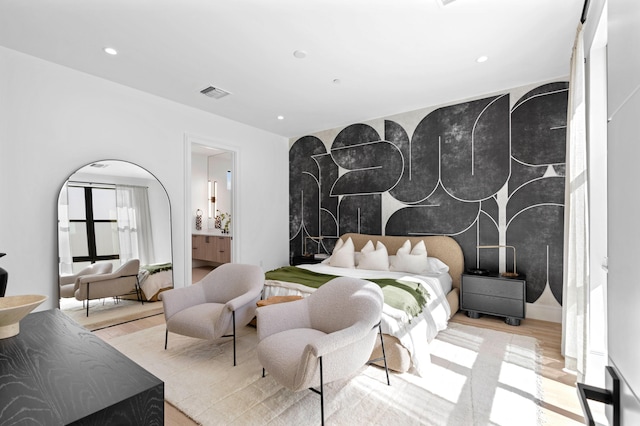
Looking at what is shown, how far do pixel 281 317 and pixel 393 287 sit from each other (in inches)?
47.9

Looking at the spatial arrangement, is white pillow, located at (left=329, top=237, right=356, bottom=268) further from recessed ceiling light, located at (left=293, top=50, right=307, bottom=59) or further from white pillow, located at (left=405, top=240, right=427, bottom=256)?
recessed ceiling light, located at (left=293, top=50, right=307, bottom=59)

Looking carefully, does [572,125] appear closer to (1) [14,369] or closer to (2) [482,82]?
(2) [482,82]

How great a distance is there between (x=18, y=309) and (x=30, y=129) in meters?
2.75

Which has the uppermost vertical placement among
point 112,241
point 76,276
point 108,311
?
point 112,241

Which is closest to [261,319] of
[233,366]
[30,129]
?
[233,366]

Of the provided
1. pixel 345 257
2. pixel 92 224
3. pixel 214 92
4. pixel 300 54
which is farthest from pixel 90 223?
pixel 345 257

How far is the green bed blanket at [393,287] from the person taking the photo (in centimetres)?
273

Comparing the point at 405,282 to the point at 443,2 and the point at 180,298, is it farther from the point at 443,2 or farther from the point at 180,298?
the point at 443,2

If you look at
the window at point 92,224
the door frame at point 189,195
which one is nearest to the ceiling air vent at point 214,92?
the door frame at point 189,195

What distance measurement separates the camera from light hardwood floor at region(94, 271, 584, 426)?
1971 millimetres

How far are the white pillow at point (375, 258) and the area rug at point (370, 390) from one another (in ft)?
4.45

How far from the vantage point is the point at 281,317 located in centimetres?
235

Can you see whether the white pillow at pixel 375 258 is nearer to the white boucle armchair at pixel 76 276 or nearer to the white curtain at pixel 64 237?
the white boucle armchair at pixel 76 276

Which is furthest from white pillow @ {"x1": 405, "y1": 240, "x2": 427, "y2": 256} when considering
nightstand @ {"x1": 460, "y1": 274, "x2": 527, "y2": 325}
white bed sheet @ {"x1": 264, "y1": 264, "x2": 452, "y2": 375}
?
nightstand @ {"x1": 460, "y1": 274, "x2": 527, "y2": 325}
